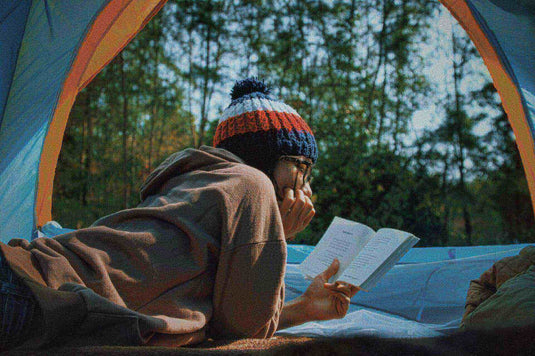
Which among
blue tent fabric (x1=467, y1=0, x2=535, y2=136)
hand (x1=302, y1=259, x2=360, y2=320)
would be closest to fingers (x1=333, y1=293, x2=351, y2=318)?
hand (x1=302, y1=259, x2=360, y2=320)

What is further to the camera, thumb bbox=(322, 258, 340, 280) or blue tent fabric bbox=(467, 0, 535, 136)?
blue tent fabric bbox=(467, 0, 535, 136)

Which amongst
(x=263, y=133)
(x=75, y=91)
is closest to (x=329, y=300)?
(x=263, y=133)

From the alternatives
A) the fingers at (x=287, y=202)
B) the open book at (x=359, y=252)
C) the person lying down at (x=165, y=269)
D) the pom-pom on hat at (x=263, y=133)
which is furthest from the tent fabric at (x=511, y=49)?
the person lying down at (x=165, y=269)

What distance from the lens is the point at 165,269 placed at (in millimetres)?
962

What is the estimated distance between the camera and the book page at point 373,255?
54.9 inches

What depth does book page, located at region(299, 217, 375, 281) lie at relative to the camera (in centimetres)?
154

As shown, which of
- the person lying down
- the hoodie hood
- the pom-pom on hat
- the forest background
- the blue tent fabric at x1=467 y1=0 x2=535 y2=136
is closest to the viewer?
the person lying down

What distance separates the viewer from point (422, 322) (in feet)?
7.00

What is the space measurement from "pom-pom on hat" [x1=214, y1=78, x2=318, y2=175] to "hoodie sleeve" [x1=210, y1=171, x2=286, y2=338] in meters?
0.29

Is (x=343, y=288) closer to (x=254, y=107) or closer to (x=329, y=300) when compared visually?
(x=329, y=300)

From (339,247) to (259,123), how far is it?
0.50 meters

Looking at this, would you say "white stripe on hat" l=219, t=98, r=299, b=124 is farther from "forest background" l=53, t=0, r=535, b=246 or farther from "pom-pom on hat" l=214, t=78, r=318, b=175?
"forest background" l=53, t=0, r=535, b=246

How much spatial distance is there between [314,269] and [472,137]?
11.5ft

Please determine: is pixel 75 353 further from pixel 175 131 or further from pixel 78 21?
pixel 175 131
